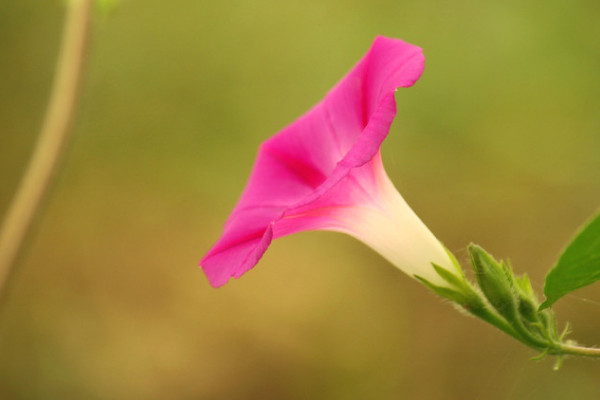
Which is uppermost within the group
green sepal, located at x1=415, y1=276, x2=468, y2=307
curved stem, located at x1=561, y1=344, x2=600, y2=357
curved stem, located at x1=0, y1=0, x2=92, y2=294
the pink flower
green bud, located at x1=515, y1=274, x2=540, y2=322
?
curved stem, located at x1=0, y1=0, x2=92, y2=294

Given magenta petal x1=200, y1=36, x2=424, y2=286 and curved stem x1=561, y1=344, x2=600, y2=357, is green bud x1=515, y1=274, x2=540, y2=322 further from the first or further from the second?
magenta petal x1=200, y1=36, x2=424, y2=286

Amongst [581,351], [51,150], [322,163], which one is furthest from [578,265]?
[51,150]

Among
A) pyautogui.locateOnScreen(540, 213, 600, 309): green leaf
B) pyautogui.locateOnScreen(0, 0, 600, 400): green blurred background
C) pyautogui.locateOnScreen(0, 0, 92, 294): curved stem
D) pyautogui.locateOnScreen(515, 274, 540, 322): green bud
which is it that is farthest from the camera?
pyautogui.locateOnScreen(0, 0, 600, 400): green blurred background

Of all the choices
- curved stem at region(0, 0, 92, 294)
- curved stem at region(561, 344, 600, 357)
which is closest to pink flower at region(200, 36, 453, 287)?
curved stem at region(561, 344, 600, 357)

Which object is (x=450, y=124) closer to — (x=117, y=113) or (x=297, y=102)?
(x=297, y=102)

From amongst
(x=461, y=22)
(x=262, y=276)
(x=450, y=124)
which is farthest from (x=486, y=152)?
(x=262, y=276)

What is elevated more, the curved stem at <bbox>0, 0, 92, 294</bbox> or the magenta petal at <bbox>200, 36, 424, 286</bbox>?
the curved stem at <bbox>0, 0, 92, 294</bbox>

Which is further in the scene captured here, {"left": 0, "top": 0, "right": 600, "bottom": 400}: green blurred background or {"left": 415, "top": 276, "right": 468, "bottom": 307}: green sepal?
{"left": 0, "top": 0, "right": 600, "bottom": 400}: green blurred background

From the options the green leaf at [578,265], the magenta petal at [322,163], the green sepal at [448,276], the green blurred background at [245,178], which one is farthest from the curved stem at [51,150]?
the green blurred background at [245,178]
